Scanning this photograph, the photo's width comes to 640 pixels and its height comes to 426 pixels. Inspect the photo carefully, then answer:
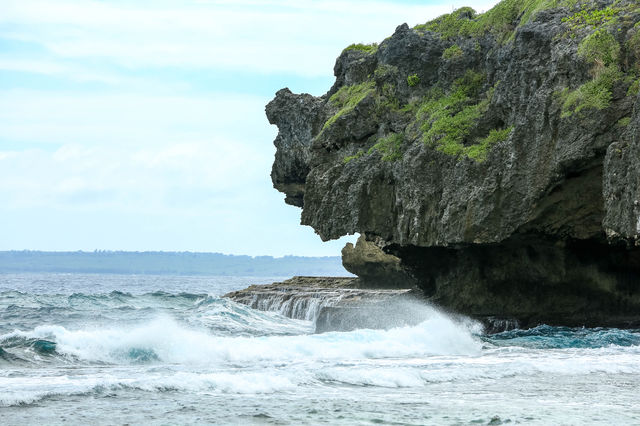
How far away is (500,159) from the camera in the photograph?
2234 centimetres

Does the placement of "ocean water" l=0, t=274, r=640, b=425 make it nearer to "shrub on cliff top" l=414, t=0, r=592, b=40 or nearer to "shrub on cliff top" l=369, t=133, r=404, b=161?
"shrub on cliff top" l=369, t=133, r=404, b=161

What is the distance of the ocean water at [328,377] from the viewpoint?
1181cm

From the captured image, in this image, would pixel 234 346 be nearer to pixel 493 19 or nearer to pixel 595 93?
pixel 595 93

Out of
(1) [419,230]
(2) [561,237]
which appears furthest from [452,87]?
(2) [561,237]

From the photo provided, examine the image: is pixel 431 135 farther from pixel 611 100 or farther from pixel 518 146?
pixel 611 100

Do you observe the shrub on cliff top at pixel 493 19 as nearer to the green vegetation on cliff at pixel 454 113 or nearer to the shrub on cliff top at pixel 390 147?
the green vegetation on cliff at pixel 454 113

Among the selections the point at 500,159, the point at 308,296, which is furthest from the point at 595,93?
the point at 308,296

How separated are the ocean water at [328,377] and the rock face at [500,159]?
5.35 feet

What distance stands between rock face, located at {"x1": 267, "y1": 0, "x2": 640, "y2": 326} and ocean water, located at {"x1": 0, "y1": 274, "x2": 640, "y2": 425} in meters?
1.63

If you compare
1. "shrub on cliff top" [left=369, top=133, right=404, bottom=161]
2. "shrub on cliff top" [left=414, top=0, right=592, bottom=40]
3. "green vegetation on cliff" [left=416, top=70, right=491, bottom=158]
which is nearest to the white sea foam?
"green vegetation on cliff" [left=416, top=70, right=491, bottom=158]

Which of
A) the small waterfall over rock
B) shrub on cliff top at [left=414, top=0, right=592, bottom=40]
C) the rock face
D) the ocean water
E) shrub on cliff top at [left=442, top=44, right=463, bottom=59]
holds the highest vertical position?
shrub on cliff top at [left=414, top=0, right=592, bottom=40]

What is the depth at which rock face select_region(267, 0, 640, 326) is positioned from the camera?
20.4 m

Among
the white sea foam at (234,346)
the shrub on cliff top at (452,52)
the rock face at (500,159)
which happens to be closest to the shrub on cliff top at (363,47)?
the rock face at (500,159)

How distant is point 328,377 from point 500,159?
31.3ft
